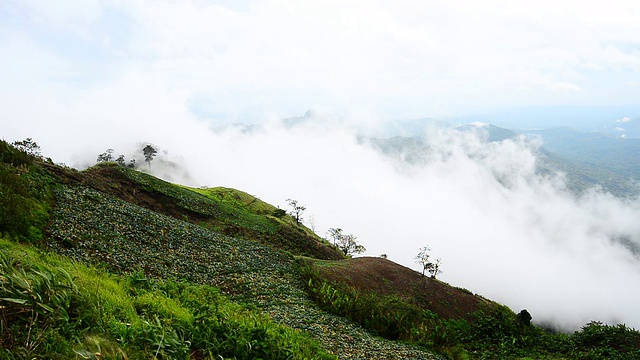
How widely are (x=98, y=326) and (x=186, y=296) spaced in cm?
881

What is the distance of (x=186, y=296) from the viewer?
16297 millimetres

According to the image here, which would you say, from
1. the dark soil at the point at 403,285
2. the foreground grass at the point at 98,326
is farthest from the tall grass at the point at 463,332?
the foreground grass at the point at 98,326

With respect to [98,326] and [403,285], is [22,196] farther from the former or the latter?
[403,285]

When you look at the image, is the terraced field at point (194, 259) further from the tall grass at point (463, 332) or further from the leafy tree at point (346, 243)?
the leafy tree at point (346, 243)

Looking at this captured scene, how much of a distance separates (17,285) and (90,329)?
5.35ft

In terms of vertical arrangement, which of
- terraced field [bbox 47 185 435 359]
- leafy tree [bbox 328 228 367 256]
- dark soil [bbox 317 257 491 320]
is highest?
leafy tree [bbox 328 228 367 256]

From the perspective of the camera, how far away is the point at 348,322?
22.4m

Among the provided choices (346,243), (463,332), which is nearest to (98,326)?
(463,332)

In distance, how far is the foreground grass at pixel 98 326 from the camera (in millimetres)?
6430

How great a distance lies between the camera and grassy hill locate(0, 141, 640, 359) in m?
7.64

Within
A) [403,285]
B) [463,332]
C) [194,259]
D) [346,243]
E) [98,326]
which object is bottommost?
[463,332]

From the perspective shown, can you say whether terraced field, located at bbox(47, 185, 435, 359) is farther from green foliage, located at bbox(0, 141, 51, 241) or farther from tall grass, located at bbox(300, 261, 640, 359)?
tall grass, located at bbox(300, 261, 640, 359)

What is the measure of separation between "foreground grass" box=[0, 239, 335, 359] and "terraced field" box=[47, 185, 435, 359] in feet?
24.0

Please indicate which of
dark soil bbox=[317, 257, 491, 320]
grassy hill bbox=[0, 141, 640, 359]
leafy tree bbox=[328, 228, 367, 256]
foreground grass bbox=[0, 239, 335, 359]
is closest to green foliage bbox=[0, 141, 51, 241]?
grassy hill bbox=[0, 141, 640, 359]
